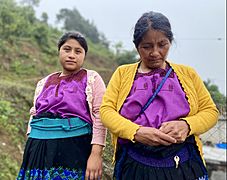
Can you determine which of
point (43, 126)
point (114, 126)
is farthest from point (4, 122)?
point (114, 126)

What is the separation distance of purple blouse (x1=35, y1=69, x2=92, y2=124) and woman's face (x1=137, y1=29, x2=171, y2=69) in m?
0.39

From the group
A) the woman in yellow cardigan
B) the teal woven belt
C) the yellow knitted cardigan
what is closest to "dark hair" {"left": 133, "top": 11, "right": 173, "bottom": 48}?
the woman in yellow cardigan

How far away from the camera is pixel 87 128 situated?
1.78 m

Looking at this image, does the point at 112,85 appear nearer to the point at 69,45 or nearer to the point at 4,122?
the point at 69,45

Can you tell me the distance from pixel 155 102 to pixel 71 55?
0.56 m

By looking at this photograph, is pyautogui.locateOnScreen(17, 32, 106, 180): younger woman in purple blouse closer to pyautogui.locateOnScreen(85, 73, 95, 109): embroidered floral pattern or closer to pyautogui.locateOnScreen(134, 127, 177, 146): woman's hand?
pyautogui.locateOnScreen(85, 73, 95, 109): embroidered floral pattern

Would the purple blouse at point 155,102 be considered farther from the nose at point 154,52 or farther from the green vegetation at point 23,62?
the green vegetation at point 23,62

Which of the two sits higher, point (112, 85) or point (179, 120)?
point (112, 85)

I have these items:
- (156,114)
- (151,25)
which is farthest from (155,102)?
(151,25)

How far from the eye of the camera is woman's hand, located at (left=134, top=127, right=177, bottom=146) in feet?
4.55

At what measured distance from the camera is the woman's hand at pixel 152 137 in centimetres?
139

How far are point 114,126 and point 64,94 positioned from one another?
1.34 feet

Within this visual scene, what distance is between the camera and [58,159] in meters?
1.74

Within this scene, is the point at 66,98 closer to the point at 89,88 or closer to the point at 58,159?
the point at 89,88
